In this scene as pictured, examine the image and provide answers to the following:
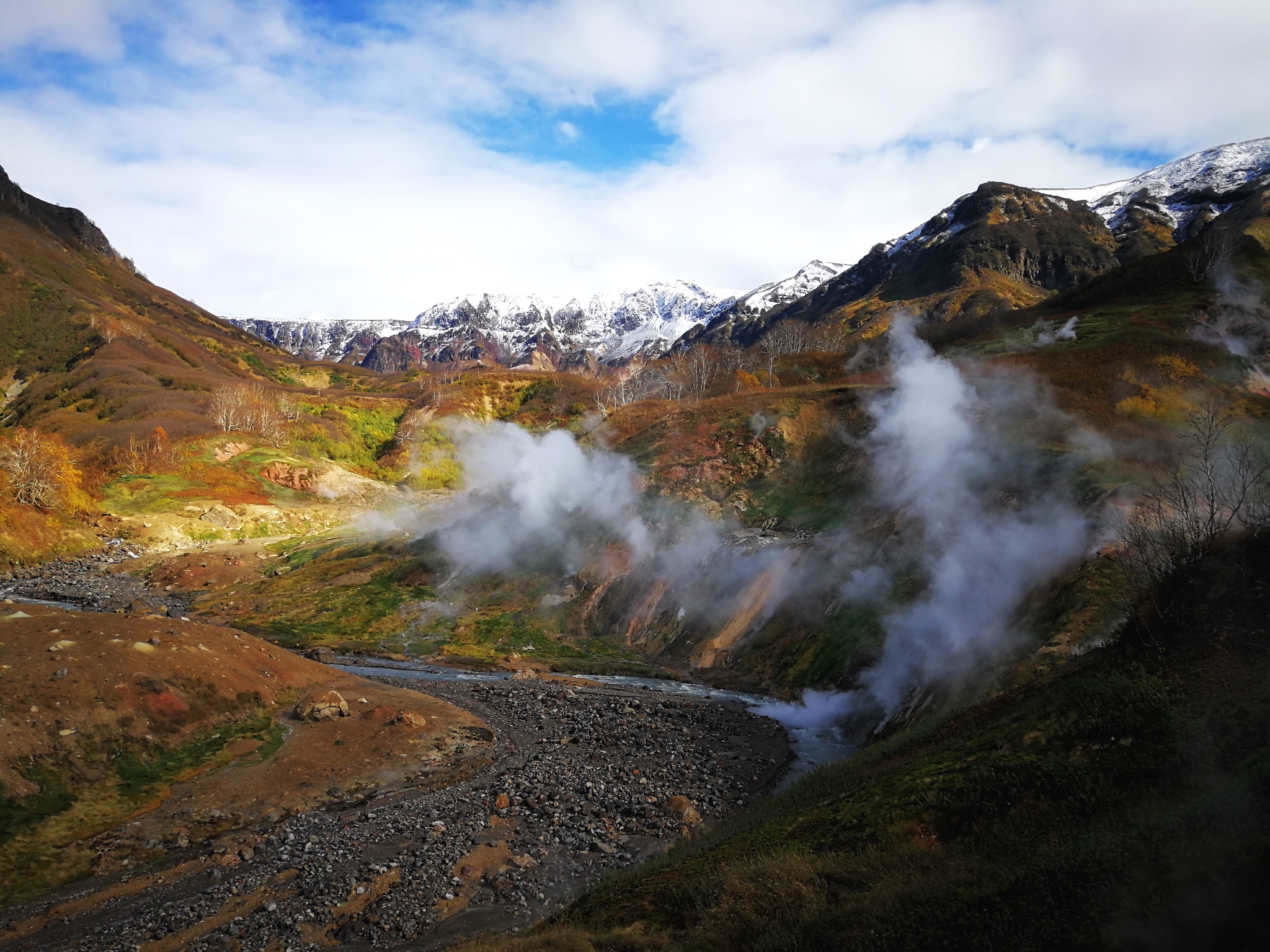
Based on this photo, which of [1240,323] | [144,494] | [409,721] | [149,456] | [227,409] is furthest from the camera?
[227,409]

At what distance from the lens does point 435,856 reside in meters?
16.9

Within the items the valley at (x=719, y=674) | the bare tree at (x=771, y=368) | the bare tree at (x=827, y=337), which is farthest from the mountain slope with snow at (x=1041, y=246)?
the valley at (x=719, y=674)

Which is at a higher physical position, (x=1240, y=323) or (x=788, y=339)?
(x=788, y=339)

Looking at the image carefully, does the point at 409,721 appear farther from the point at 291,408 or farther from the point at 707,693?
the point at 291,408

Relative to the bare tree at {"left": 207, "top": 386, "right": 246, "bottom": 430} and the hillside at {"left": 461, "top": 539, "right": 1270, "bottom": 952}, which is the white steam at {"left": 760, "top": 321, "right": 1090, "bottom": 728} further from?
the bare tree at {"left": 207, "top": 386, "right": 246, "bottom": 430}

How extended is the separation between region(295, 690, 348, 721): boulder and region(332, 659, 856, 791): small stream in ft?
33.7

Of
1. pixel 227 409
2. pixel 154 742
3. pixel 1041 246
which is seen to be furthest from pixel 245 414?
pixel 1041 246

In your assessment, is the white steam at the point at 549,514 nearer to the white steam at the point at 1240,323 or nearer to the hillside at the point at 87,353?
the white steam at the point at 1240,323

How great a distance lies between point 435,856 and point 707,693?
21.6 m

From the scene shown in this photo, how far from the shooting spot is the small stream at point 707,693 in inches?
1009

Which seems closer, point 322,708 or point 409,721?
point 409,721

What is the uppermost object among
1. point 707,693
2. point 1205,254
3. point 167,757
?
point 1205,254


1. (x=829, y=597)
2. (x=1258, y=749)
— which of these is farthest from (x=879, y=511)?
(x=1258, y=749)

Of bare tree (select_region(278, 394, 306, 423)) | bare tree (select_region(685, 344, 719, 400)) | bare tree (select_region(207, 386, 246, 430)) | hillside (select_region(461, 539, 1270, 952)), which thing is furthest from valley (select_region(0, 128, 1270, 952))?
bare tree (select_region(278, 394, 306, 423))
